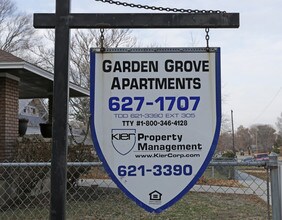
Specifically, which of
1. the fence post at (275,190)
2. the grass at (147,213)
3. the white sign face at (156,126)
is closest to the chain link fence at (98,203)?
the grass at (147,213)

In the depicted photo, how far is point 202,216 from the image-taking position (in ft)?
28.1

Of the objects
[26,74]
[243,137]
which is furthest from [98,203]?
[243,137]

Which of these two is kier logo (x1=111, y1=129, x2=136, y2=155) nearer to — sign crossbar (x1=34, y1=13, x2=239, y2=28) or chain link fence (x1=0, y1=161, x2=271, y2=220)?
sign crossbar (x1=34, y1=13, x2=239, y2=28)

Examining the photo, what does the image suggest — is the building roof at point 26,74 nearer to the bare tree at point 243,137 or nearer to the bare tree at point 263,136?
the bare tree at point 263,136

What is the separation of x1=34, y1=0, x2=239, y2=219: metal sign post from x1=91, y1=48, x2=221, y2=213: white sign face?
7.6 inches

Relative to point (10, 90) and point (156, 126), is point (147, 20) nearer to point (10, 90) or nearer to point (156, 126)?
point (156, 126)

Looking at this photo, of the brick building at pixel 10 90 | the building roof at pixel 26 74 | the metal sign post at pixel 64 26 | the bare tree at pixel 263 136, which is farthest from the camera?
the bare tree at pixel 263 136

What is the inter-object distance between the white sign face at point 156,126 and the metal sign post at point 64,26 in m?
0.19

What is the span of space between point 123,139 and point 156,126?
0.21 m

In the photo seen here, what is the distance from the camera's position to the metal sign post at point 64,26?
2.47 m

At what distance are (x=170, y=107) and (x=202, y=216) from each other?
647cm

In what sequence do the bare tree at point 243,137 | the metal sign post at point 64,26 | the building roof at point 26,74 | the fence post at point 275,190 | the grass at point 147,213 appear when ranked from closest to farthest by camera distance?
the metal sign post at point 64,26 → the fence post at point 275,190 → the grass at point 147,213 → the building roof at point 26,74 → the bare tree at point 243,137

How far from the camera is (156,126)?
255 cm

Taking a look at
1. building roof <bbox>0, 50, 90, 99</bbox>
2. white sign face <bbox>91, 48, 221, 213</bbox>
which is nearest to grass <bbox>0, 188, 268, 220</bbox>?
building roof <bbox>0, 50, 90, 99</bbox>
